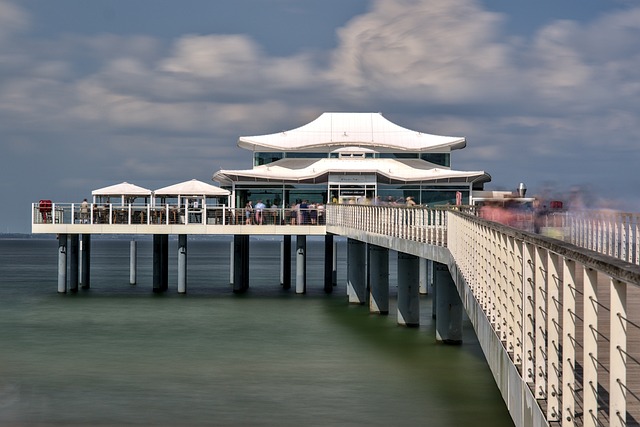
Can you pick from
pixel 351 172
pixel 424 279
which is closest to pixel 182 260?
pixel 351 172


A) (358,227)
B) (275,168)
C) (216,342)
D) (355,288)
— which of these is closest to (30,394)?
(216,342)

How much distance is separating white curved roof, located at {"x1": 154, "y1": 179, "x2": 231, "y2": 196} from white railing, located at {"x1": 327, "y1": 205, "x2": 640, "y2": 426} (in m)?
28.1

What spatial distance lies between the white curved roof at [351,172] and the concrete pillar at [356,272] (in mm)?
7144

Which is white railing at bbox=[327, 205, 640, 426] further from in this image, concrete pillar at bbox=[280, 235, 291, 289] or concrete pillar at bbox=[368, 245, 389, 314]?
concrete pillar at bbox=[280, 235, 291, 289]

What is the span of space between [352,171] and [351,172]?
0.36ft

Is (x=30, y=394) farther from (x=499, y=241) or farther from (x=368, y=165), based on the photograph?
(x=368, y=165)

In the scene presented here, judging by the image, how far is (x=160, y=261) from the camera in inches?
1677

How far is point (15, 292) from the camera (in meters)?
48.4

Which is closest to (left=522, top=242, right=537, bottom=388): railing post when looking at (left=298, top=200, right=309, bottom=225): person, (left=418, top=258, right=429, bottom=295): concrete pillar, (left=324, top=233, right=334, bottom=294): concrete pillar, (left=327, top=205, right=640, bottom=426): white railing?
(left=327, top=205, right=640, bottom=426): white railing

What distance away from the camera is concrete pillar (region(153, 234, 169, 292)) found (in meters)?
42.0

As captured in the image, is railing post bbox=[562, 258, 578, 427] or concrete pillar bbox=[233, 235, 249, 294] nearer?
railing post bbox=[562, 258, 578, 427]

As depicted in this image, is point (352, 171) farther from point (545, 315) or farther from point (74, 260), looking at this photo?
point (545, 315)

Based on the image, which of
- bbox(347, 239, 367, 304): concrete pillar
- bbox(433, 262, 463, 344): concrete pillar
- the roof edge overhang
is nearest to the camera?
bbox(433, 262, 463, 344): concrete pillar

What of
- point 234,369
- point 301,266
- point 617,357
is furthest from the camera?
point 301,266
